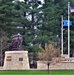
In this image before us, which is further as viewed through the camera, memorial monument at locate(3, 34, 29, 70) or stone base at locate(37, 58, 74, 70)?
stone base at locate(37, 58, 74, 70)

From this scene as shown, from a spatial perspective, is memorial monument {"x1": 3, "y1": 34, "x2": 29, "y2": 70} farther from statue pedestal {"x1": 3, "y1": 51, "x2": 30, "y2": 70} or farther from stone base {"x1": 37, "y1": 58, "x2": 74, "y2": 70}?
stone base {"x1": 37, "y1": 58, "x2": 74, "y2": 70}

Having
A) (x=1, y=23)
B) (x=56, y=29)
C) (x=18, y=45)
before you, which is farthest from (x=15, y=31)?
(x=18, y=45)

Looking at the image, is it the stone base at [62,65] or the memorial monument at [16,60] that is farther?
the stone base at [62,65]

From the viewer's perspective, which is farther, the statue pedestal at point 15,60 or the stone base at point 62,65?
the stone base at point 62,65

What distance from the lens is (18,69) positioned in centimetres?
3381

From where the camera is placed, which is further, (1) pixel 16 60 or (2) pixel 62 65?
(2) pixel 62 65

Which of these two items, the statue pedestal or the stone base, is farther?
the stone base

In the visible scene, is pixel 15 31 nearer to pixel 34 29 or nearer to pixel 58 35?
pixel 34 29

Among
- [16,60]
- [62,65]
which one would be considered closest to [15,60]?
[16,60]

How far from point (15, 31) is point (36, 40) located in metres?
3.57

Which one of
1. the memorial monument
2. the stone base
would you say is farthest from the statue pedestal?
the stone base

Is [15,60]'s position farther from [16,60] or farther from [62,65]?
[62,65]

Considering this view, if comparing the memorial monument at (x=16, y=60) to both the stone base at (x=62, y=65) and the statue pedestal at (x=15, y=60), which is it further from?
the stone base at (x=62, y=65)

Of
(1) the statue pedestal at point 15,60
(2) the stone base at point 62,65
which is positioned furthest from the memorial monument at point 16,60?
(2) the stone base at point 62,65
